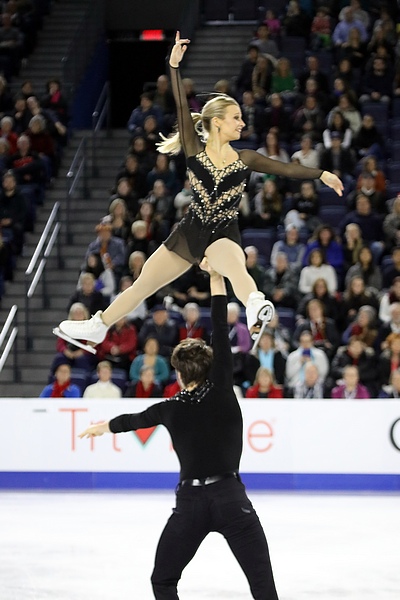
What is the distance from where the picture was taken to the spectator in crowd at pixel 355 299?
1238 centimetres

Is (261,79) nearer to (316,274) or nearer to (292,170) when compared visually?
(316,274)

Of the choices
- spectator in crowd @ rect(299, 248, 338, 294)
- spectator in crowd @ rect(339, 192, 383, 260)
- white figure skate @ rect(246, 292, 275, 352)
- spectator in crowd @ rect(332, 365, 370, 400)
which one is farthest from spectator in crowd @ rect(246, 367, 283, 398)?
white figure skate @ rect(246, 292, 275, 352)

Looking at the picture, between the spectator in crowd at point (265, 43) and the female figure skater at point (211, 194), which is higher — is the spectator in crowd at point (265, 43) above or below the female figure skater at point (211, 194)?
below

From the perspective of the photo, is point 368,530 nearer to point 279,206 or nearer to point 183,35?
point 279,206

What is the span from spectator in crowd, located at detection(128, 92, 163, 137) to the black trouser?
422 inches

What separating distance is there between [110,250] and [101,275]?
14.7 inches

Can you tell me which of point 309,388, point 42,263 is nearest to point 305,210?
point 309,388

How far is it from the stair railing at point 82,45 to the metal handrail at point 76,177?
4.55 ft

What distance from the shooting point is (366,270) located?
41.7ft

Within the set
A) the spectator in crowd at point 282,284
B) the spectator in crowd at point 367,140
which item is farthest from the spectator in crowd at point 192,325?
the spectator in crowd at point 367,140

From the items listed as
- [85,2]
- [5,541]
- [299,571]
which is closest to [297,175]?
[299,571]

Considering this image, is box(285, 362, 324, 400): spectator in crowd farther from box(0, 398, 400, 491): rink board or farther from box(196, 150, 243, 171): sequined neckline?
box(196, 150, 243, 171): sequined neckline

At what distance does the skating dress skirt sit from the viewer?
5.11 meters

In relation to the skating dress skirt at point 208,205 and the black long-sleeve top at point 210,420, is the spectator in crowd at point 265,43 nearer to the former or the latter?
the skating dress skirt at point 208,205
